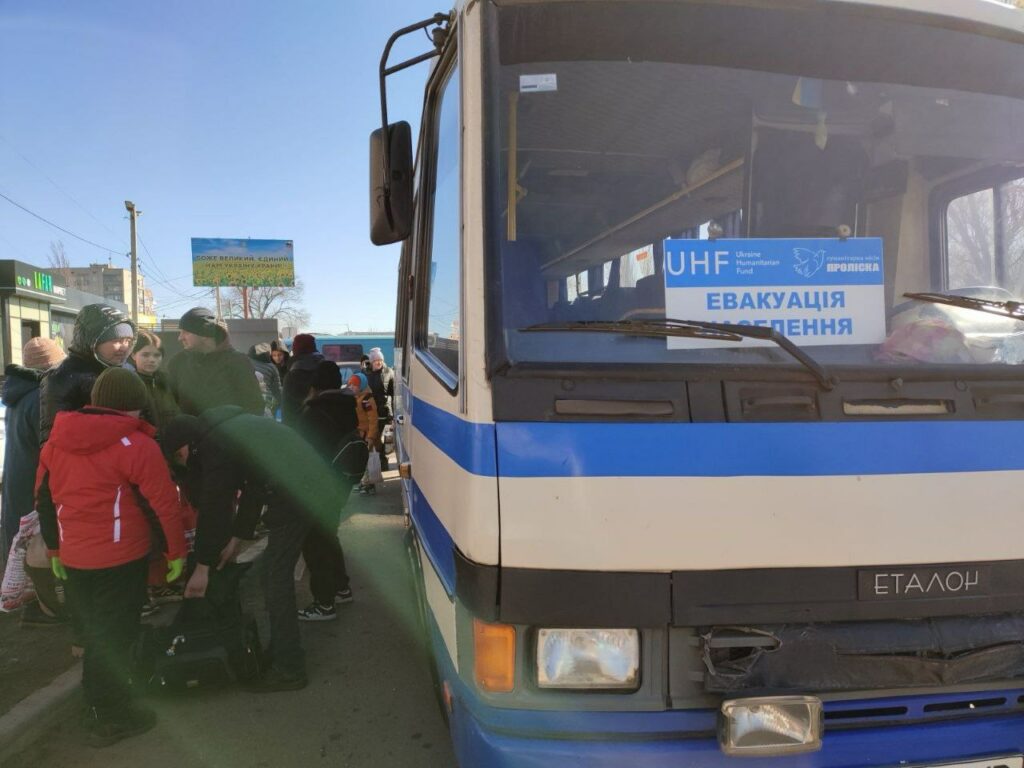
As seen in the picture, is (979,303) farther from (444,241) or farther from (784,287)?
(444,241)

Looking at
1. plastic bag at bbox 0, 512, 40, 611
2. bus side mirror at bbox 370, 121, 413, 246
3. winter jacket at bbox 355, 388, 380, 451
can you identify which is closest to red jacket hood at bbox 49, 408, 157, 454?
plastic bag at bbox 0, 512, 40, 611

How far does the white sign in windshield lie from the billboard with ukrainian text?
40.7 m

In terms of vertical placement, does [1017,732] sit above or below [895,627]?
below

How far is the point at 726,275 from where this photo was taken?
1.85 metres

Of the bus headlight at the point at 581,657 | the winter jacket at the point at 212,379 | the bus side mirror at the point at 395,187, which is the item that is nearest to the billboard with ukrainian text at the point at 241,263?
the winter jacket at the point at 212,379

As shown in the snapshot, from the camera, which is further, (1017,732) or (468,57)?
(468,57)

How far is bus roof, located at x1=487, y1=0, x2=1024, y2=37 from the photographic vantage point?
6.51 feet

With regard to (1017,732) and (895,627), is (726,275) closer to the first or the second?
(895,627)

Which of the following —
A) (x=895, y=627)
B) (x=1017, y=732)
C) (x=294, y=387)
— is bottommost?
(x=1017, y=732)

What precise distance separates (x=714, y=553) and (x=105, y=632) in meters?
2.89

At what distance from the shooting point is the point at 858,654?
169cm

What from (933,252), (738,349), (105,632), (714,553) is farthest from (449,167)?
(105,632)

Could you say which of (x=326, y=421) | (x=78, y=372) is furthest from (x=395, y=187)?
(x=78, y=372)

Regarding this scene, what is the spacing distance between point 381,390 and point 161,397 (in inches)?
171
